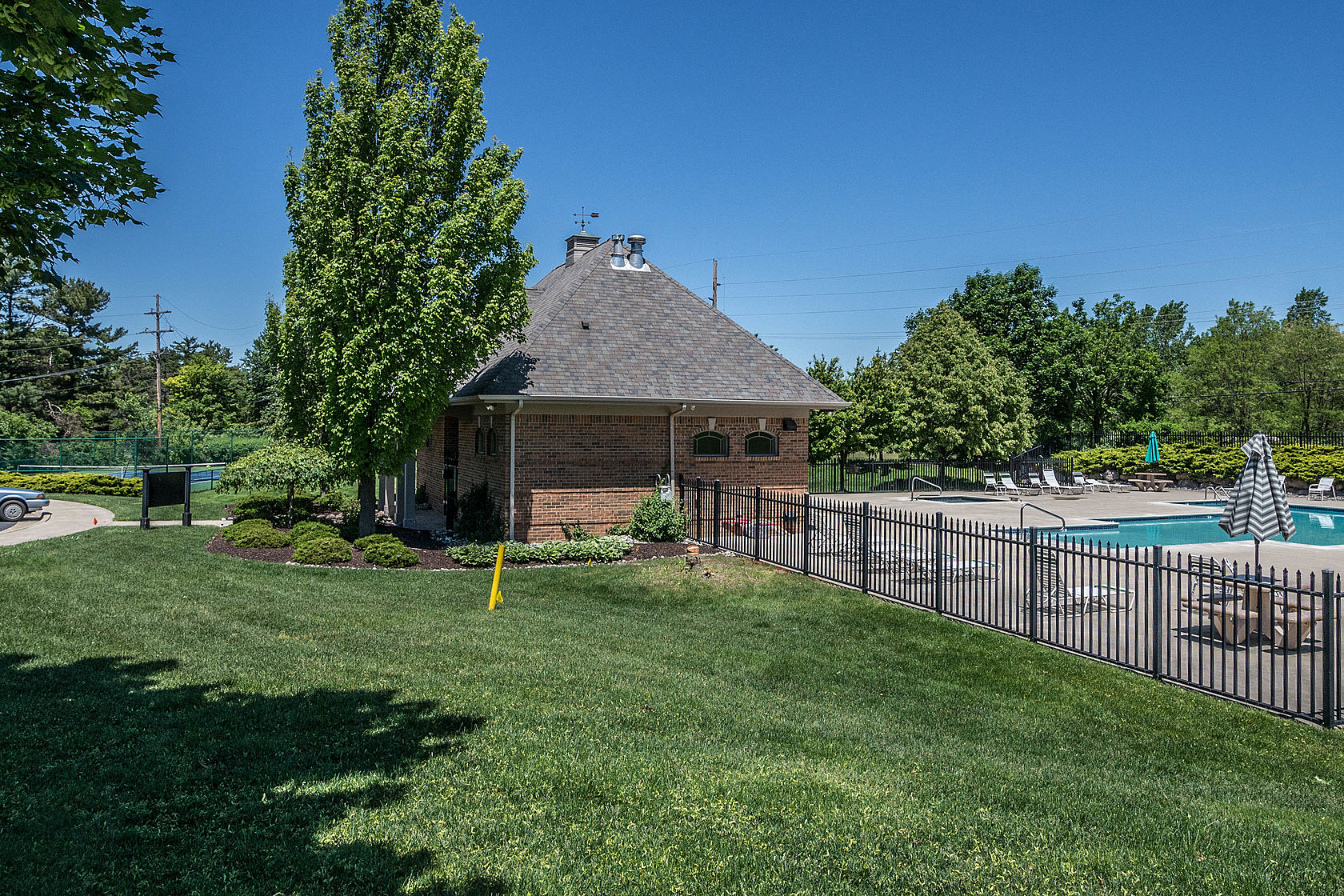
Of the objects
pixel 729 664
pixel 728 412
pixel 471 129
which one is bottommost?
pixel 729 664

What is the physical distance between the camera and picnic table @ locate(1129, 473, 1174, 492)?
Answer: 33781mm

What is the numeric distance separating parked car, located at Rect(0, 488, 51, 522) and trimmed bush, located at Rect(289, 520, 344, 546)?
10.0 metres

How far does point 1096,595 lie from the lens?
12555mm

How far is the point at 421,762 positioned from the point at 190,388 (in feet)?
239

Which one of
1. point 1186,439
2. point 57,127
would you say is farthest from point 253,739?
point 1186,439

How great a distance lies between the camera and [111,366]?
56625 mm

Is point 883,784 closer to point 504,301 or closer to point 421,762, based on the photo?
point 421,762

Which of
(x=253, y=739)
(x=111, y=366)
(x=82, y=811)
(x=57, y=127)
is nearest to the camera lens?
(x=82, y=811)

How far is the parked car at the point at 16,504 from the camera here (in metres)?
21.0

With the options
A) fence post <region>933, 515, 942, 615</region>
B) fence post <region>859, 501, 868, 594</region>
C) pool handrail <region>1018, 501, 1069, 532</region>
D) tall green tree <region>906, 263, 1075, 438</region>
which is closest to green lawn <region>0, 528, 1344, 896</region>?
fence post <region>933, 515, 942, 615</region>

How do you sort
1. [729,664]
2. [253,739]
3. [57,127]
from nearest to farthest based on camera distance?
[57,127]
[253,739]
[729,664]

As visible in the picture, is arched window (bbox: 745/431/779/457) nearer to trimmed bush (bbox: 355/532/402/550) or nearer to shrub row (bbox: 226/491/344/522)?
trimmed bush (bbox: 355/532/402/550)

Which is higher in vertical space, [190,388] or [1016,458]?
[190,388]

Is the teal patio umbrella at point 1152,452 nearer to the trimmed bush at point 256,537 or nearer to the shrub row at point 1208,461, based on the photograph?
the shrub row at point 1208,461
